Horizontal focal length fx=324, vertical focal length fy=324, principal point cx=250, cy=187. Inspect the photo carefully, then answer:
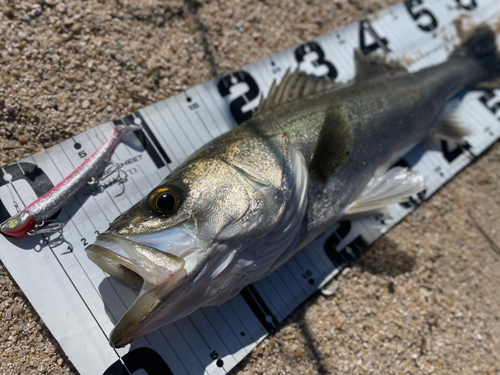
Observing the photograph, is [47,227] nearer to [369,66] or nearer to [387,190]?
[387,190]

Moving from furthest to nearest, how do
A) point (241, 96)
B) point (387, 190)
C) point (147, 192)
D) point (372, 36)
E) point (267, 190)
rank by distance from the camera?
point (372, 36), point (241, 96), point (387, 190), point (147, 192), point (267, 190)

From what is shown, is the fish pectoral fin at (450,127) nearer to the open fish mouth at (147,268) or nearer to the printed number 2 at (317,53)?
the printed number 2 at (317,53)

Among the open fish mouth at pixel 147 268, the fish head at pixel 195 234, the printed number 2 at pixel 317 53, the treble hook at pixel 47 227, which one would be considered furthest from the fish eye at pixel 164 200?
the printed number 2 at pixel 317 53

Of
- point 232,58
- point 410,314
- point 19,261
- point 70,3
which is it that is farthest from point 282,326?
point 70,3

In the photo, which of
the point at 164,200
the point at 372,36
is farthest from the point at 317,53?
the point at 164,200

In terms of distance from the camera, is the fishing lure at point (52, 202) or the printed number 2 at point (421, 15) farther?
the printed number 2 at point (421, 15)

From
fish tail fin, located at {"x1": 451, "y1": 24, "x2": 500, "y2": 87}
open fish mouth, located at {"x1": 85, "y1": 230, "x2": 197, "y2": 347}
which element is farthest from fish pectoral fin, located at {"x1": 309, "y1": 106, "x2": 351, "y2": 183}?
fish tail fin, located at {"x1": 451, "y1": 24, "x2": 500, "y2": 87}
